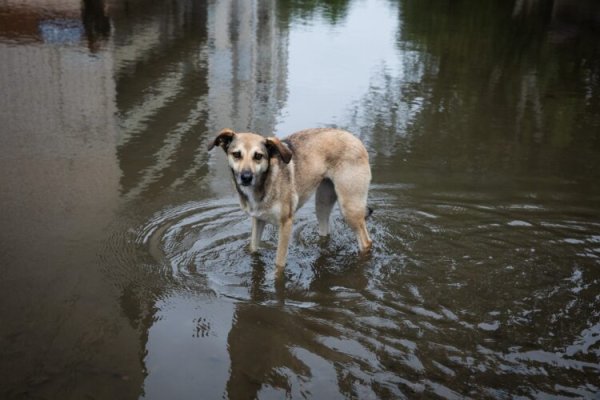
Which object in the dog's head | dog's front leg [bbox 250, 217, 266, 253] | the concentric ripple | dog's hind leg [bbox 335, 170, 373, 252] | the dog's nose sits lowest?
the concentric ripple

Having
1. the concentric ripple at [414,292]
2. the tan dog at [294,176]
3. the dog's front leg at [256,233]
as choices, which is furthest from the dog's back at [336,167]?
the concentric ripple at [414,292]

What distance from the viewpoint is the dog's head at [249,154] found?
559 cm

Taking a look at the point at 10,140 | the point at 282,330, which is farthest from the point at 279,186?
the point at 10,140

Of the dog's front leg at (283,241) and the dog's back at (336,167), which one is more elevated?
the dog's back at (336,167)

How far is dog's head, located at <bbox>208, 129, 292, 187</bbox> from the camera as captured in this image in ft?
18.3

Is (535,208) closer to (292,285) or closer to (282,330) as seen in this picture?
(292,285)

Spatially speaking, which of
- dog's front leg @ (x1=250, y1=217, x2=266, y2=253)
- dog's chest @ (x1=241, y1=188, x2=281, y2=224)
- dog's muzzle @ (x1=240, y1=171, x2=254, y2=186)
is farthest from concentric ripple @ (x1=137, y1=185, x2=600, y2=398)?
dog's muzzle @ (x1=240, y1=171, x2=254, y2=186)

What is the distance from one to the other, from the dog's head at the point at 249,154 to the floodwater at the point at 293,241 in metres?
1.18

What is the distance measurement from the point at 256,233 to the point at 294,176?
82 cm

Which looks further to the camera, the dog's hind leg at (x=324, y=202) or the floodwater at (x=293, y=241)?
the dog's hind leg at (x=324, y=202)

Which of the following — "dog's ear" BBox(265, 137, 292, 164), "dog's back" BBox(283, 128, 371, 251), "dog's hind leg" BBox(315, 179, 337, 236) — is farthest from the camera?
"dog's hind leg" BBox(315, 179, 337, 236)

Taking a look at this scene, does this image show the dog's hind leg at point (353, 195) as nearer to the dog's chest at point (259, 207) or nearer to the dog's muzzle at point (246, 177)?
the dog's chest at point (259, 207)

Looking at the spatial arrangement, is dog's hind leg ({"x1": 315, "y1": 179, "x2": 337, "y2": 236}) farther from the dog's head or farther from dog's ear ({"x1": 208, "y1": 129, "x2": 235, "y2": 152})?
dog's ear ({"x1": 208, "y1": 129, "x2": 235, "y2": 152})

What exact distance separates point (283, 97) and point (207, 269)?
7.01 metres
